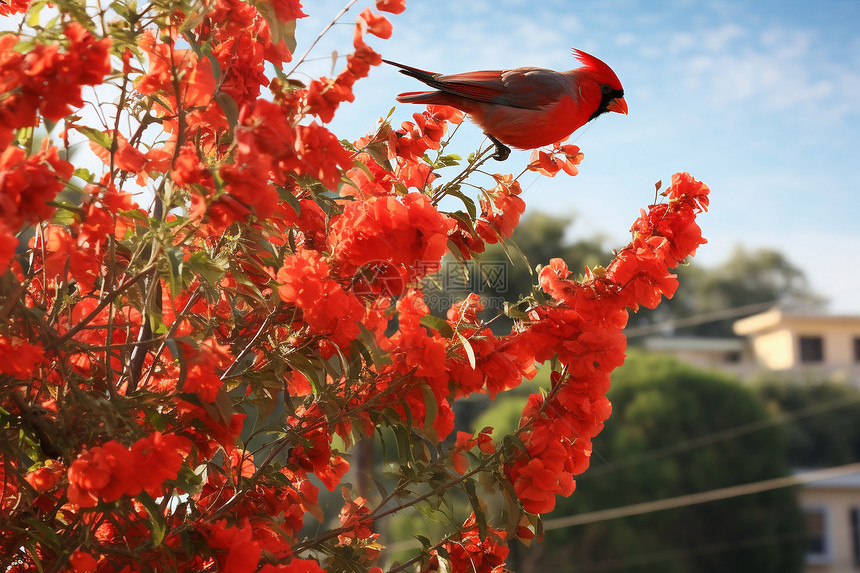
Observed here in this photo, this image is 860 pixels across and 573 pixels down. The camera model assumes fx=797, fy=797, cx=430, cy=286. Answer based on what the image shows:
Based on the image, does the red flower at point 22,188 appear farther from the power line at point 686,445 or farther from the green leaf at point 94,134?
the power line at point 686,445

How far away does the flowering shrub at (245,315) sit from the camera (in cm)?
88

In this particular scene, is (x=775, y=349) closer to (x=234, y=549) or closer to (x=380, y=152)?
(x=380, y=152)

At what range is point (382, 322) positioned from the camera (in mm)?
1186

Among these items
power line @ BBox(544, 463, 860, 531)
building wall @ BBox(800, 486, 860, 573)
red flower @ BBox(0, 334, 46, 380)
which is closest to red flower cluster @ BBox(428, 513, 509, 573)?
red flower @ BBox(0, 334, 46, 380)

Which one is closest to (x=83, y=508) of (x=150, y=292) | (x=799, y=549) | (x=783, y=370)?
(x=150, y=292)

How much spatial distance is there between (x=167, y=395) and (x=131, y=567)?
0.25 meters

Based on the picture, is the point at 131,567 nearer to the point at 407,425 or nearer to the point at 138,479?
the point at 138,479

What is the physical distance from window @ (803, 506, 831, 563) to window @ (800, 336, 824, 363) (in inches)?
210

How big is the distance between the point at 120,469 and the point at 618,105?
1577 mm

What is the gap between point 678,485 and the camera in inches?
496

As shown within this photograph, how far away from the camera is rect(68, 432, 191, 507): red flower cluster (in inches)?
33.2

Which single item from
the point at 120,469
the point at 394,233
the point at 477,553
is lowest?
the point at 477,553

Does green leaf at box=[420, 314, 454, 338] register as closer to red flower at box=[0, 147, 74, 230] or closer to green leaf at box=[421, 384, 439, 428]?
green leaf at box=[421, 384, 439, 428]

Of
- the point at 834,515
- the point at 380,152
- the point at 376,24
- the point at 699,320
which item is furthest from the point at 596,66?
the point at 834,515
